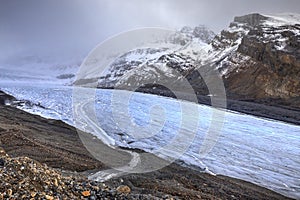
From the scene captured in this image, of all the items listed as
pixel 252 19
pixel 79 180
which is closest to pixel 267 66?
pixel 252 19

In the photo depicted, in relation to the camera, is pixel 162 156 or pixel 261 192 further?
pixel 162 156

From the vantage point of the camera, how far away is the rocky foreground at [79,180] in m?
8.22

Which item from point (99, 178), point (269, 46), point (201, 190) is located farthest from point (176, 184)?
point (269, 46)

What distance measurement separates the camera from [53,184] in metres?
8.67

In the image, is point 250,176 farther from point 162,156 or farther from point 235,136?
point 235,136

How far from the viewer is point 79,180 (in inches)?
411

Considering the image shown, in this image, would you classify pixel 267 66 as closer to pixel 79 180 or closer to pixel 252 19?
pixel 252 19

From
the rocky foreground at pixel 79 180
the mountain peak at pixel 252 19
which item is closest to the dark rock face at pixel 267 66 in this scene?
the mountain peak at pixel 252 19

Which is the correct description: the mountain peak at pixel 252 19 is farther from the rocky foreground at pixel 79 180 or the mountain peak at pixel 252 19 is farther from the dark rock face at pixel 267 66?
the rocky foreground at pixel 79 180

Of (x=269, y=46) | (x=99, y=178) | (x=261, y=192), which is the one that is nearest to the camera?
(x=99, y=178)

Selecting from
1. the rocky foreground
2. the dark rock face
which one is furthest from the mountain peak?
the rocky foreground

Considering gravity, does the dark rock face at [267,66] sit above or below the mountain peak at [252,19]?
below

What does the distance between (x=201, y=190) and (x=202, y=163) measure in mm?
7087

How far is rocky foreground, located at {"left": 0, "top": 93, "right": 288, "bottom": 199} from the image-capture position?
27.0ft
